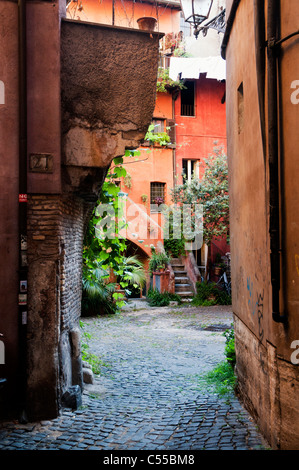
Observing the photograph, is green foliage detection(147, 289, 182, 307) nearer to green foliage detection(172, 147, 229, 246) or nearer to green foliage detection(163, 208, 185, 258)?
green foliage detection(163, 208, 185, 258)

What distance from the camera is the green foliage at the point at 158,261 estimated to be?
18281 mm

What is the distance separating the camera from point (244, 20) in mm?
5695

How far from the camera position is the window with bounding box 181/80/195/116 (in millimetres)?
22719

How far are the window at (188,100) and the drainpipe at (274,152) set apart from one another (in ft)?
62.2

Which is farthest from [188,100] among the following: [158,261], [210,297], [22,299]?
[22,299]

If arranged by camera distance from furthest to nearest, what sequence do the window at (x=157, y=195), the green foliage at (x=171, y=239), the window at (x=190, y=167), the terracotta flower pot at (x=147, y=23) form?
the window at (x=190, y=167) → the window at (x=157, y=195) → the green foliage at (x=171, y=239) → the terracotta flower pot at (x=147, y=23)

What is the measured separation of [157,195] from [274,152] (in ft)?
57.3

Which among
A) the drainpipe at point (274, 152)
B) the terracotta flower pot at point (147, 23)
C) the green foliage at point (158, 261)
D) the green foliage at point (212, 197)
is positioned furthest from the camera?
the green foliage at point (158, 261)

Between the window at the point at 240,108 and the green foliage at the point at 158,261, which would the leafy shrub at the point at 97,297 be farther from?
the window at the point at 240,108

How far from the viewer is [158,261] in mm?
18297

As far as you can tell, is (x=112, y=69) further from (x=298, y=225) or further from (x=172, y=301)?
(x=172, y=301)

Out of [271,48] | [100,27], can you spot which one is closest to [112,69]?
[100,27]

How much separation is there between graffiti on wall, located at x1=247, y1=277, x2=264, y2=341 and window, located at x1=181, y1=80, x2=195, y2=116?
1836 cm

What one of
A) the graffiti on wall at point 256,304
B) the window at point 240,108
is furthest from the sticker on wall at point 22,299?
the window at point 240,108
